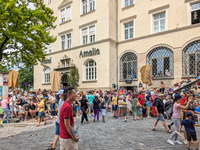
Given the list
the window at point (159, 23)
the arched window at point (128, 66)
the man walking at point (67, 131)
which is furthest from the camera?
the arched window at point (128, 66)

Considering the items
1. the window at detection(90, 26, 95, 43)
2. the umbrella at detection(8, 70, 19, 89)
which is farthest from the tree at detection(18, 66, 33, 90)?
the umbrella at detection(8, 70, 19, 89)

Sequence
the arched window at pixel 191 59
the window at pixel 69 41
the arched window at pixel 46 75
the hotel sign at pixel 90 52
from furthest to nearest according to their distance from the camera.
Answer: the arched window at pixel 46 75 < the window at pixel 69 41 < the hotel sign at pixel 90 52 < the arched window at pixel 191 59

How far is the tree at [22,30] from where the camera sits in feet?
39.4

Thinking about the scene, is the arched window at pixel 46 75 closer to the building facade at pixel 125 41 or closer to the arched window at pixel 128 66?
the building facade at pixel 125 41

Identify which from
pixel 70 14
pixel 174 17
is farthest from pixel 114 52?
pixel 70 14

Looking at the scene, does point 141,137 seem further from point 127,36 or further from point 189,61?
point 127,36

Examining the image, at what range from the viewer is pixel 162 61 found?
54.8ft

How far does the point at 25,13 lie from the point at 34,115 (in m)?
8.13

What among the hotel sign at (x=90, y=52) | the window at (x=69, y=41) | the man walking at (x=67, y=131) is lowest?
the man walking at (x=67, y=131)

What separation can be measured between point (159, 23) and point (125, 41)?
14.0 feet

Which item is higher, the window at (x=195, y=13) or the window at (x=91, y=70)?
the window at (x=195, y=13)

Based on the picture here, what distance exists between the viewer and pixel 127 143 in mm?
5664

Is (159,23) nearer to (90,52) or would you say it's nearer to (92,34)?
(92,34)

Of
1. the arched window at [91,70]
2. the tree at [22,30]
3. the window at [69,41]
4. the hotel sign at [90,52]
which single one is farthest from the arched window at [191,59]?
the window at [69,41]
